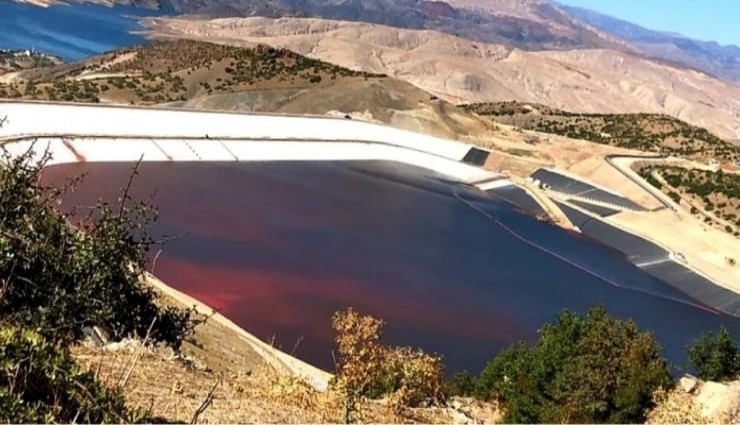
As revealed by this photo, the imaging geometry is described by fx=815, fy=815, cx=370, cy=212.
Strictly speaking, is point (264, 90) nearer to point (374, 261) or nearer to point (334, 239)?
point (334, 239)

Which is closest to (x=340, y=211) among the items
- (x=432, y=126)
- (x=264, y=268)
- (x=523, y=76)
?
(x=264, y=268)

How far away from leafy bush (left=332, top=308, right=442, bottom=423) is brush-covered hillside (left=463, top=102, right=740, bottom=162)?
60.5 m

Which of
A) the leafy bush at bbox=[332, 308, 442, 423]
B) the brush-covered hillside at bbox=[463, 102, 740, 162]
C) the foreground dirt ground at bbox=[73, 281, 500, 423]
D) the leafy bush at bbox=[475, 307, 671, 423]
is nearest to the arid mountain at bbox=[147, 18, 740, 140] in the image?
the brush-covered hillside at bbox=[463, 102, 740, 162]

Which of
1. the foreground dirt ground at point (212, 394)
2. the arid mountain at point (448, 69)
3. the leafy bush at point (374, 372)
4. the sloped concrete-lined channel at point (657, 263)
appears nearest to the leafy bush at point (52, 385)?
the foreground dirt ground at point (212, 394)

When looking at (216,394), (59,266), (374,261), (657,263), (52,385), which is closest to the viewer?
(52,385)

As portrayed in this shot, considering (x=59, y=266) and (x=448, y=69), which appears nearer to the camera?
(x=59, y=266)

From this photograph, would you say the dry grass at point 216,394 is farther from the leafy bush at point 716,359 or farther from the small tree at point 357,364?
the leafy bush at point 716,359

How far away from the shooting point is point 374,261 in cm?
3469

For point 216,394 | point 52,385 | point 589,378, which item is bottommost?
point 589,378

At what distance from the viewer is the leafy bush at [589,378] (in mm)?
14766

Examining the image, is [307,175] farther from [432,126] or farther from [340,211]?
[432,126]

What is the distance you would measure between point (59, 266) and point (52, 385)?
432 cm

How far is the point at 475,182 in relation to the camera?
186 ft

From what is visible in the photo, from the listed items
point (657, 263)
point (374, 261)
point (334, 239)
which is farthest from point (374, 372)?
point (657, 263)
